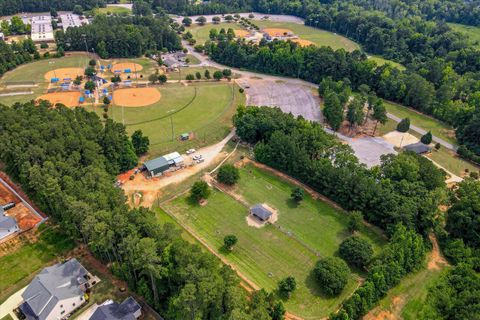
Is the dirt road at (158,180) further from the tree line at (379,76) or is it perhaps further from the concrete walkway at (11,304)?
the tree line at (379,76)

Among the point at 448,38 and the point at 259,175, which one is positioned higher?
the point at 448,38

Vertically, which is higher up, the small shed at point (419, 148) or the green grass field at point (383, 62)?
the green grass field at point (383, 62)

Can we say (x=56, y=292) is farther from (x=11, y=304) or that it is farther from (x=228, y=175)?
(x=228, y=175)

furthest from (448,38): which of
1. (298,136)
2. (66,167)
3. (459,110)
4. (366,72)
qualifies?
(66,167)

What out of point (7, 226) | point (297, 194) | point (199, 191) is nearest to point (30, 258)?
point (7, 226)

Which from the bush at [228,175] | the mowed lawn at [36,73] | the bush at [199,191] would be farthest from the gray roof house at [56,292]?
the mowed lawn at [36,73]

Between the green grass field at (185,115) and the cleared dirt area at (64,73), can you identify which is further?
the cleared dirt area at (64,73)

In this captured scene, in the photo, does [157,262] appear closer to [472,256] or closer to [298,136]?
[298,136]

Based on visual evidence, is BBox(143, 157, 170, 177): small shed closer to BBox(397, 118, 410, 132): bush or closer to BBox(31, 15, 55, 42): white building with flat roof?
BBox(397, 118, 410, 132): bush
